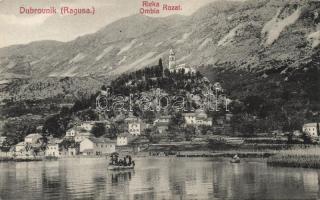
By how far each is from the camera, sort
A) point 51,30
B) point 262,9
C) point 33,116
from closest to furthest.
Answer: point 51,30 → point 262,9 → point 33,116

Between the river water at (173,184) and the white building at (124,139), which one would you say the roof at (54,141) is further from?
the river water at (173,184)

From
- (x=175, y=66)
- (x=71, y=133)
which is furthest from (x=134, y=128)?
(x=175, y=66)

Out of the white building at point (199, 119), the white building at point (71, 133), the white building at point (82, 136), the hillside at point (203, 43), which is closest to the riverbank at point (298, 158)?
the hillside at point (203, 43)

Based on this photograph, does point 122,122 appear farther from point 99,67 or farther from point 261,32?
point 261,32

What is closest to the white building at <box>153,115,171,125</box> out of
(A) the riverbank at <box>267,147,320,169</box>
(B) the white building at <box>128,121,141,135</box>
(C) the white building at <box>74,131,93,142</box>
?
(B) the white building at <box>128,121,141,135</box>

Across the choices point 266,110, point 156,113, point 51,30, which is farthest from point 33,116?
point 266,110

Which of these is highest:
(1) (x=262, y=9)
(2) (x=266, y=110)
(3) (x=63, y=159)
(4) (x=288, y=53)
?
(1) (x=262, y=9)

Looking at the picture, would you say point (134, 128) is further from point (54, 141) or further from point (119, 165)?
point (119, 165)
